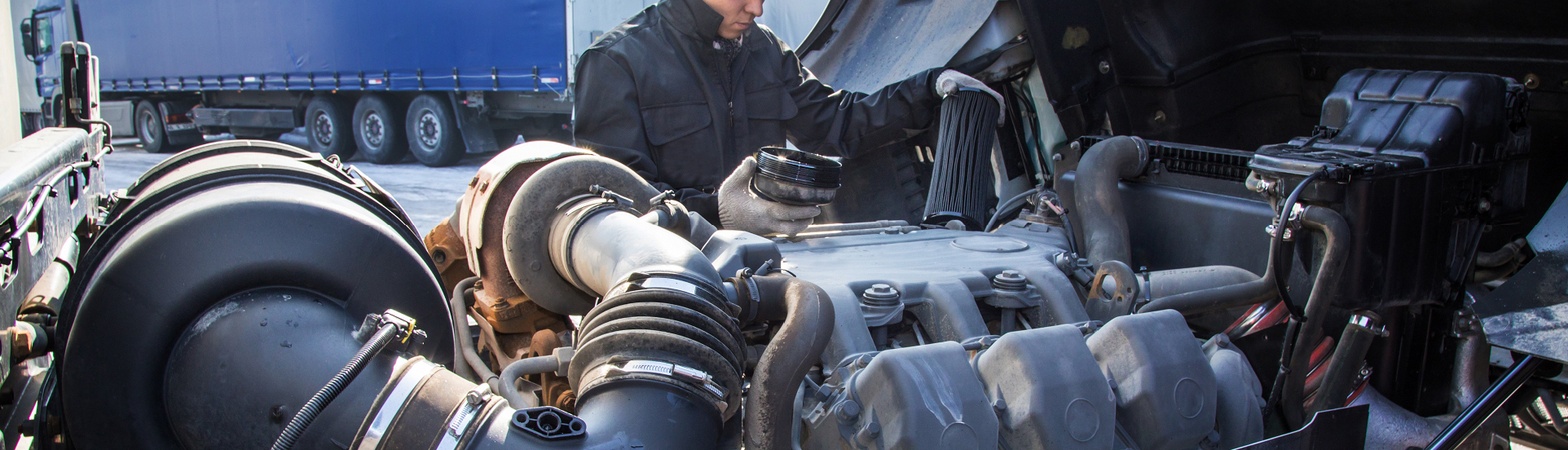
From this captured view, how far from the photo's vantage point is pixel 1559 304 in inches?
68.8

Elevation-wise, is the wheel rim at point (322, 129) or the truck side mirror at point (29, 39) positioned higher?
the truck side mirror at point (29, 39)

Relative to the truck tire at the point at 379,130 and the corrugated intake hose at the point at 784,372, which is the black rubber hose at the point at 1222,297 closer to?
the corrugated intake hose at the point at 784,372

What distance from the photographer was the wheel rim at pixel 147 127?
48.1ft

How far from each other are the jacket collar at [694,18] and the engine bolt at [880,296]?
60.0 inches

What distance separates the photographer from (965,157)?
299cm

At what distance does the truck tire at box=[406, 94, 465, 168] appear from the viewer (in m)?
11.5

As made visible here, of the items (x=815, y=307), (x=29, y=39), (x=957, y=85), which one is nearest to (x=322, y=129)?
(x=29, y=39)

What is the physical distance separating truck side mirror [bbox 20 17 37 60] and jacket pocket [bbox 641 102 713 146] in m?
2.55

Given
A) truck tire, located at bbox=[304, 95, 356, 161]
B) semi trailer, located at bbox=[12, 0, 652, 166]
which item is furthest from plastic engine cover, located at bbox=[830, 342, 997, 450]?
truck tire, located at bbox=[304, 95, 356, 161]

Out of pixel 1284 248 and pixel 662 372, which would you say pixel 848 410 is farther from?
pixel 1284 248

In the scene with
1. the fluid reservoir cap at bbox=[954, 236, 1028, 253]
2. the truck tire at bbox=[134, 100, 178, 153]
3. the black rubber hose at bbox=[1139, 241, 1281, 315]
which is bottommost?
the truck tire at bbox=[134, 100, 178, 153]

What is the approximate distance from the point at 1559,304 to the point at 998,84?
179 centimetres

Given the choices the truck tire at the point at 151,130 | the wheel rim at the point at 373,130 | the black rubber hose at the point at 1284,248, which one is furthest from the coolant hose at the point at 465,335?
the truck tire at the point at 151,130

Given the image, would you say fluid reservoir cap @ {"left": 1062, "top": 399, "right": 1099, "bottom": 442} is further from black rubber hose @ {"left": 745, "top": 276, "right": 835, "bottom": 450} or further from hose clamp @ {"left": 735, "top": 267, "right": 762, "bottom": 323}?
hose clamp @ {"left": 735, "top": 267, "right": 762, "bottom": 323}
